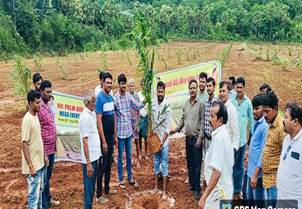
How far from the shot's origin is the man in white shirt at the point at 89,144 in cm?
451

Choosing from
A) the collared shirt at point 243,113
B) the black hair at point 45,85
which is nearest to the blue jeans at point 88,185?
the black hair at point 45,85

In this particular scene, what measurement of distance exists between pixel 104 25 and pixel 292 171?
43.2 m

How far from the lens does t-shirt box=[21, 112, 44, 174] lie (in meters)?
4.19

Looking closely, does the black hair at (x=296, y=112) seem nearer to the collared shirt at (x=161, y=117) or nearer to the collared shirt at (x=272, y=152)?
the collared shirt at (x=272, y=152)

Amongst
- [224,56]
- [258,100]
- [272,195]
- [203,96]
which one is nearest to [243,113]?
[203,96]

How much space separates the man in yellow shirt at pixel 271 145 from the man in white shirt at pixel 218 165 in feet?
1.72

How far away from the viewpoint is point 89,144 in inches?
181

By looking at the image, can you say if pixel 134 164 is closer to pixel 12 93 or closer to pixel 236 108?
pixel 236 108

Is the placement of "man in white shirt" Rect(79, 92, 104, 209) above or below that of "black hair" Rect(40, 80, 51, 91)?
below

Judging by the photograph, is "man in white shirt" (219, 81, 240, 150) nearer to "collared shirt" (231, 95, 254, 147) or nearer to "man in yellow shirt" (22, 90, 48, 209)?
"collared shirt" (231, 95, 254, 147)

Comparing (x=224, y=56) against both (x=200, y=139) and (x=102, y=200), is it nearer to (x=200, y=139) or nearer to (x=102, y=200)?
(x=200, y=139)

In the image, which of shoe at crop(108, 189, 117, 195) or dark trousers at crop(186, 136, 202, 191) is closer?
dark trousers at crop(186, 136, 202, 191)

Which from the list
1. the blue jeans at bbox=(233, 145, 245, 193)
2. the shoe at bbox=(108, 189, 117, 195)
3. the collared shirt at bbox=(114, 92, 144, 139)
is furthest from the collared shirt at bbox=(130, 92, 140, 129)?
the blue jeans at bbox=(233, 145, 245, 193)

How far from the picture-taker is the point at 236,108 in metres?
5.30
